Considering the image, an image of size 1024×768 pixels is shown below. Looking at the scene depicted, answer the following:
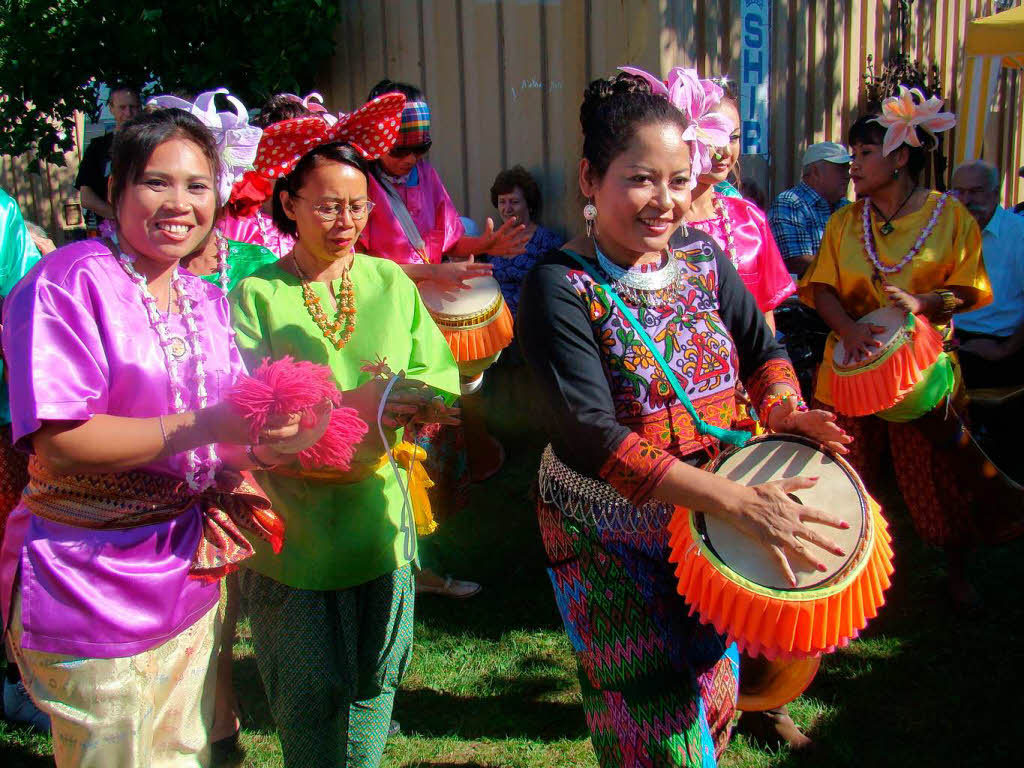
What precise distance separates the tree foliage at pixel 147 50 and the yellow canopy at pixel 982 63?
5538mm

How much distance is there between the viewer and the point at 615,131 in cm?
229

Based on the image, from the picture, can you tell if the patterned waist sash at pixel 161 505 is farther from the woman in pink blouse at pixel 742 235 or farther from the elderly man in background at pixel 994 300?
the elderly man in background at pixel 994 300

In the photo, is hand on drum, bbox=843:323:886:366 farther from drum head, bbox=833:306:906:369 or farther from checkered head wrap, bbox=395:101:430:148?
checkered head wrap, bbox=395:101:430:148

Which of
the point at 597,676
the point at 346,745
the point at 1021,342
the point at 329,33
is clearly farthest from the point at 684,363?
the point at 329,33

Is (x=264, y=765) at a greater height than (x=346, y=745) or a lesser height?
lesser

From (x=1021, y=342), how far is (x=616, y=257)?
15.0ft

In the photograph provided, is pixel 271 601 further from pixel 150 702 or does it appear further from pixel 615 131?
pixel 615 131

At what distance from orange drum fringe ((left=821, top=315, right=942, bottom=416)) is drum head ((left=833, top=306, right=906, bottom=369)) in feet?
0.17

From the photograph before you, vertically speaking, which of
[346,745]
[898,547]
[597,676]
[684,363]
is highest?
[684,363]

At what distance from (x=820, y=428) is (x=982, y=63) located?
7674 mm

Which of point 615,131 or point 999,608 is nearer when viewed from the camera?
point 615,131

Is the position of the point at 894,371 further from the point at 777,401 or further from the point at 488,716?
the point at 488,716

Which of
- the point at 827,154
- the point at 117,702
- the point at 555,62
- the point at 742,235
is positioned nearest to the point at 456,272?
the point at 742,235

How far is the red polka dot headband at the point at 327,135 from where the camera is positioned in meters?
2.60
